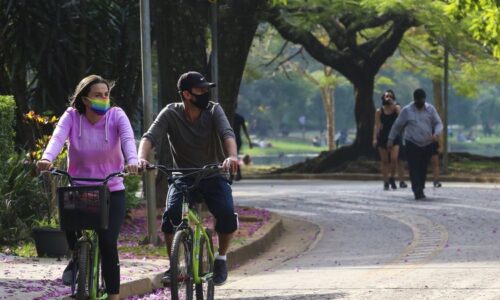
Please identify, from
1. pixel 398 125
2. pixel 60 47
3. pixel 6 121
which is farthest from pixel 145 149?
pixel 398 125

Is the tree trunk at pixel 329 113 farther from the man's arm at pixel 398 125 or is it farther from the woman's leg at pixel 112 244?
the woman's leg at pixel 112 244

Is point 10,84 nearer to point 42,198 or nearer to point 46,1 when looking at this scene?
point 46,1

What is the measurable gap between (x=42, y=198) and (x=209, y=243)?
14.9 feet

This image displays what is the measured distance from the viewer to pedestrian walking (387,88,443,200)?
19.7m

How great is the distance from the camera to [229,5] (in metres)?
17.6

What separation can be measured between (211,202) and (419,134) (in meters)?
11.3

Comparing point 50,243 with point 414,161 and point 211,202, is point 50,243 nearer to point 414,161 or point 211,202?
point 211,202

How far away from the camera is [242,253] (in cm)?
1292

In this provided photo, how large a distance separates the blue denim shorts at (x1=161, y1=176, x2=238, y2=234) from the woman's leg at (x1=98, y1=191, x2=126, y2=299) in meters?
0.57

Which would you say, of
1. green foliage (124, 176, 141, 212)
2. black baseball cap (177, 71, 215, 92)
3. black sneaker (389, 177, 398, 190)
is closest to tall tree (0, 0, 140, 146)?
green foliage (124, 176, 141, 212)

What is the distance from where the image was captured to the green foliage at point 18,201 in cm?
1271

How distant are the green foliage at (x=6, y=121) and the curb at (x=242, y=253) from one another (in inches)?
100

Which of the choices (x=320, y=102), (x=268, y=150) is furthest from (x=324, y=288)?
(x=320, y=102)

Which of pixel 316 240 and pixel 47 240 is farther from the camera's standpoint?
pixel 316 240
